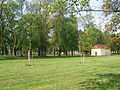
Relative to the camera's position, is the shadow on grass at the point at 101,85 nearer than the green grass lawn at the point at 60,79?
Yes

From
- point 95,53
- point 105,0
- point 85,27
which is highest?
point 85,27

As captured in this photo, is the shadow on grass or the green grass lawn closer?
the shadow on grass

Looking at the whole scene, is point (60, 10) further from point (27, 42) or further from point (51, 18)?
point (27, 42)

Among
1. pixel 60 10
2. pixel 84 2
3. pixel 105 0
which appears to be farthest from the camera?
pixel 105 0

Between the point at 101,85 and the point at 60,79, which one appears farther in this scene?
the point at 60,79

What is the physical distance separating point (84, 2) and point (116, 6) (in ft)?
9.81

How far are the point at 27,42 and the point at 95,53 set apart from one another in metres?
33.9

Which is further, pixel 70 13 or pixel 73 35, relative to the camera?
pixel 73 35

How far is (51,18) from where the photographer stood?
8070mm

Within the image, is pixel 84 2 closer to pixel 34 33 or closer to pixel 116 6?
pixel 116 6

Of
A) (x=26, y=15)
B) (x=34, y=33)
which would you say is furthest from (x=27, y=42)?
(x=26, y=15)

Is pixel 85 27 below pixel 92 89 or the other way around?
the other way around

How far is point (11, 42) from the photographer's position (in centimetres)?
5009

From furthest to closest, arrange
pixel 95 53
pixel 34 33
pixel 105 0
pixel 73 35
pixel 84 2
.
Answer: pixel 95 53 → pixel 73 35 → pixel 34 33 → pixel 105 0 → pixel 84 2
